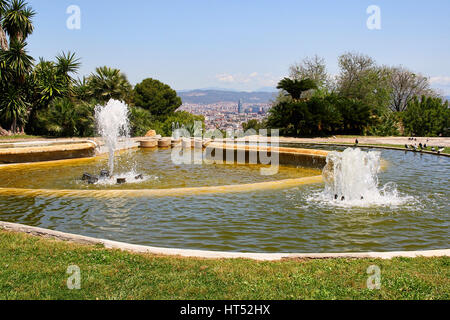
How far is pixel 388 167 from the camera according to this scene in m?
14.3

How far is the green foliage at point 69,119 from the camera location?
91.5 feet

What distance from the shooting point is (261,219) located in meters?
8.02

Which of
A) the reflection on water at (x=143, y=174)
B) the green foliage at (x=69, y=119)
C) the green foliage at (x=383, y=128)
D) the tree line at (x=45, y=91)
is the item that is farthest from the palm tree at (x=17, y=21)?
the green foliage at (x=383, y=128)

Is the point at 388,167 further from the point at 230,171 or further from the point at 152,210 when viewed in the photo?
the point at 152,210

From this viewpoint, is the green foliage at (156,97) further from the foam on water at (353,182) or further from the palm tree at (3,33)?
the foam on water at (353,182)

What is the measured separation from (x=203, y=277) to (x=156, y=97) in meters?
53.1

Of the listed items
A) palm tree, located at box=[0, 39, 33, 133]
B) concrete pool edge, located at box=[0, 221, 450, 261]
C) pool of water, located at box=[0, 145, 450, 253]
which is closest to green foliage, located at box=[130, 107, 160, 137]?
palm tree, located at box=[0, 39, 33, 133]

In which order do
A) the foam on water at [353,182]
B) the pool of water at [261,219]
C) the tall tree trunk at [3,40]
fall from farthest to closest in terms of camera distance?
the tall tree trunk at [3,40], the foam on water at [353,182], the pool of water at [261,219]

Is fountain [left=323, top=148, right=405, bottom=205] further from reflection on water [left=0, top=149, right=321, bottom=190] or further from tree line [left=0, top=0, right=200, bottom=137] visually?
tree line [left=0, top=0, right=200, bottom=137]

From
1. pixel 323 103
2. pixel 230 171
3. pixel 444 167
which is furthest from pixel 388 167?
pixel 323 103

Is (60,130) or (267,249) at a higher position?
(60,130)

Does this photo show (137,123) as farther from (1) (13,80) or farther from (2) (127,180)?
(2) (127,180)

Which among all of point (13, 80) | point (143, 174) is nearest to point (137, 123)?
point (13, 80)

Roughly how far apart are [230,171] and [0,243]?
978cm
